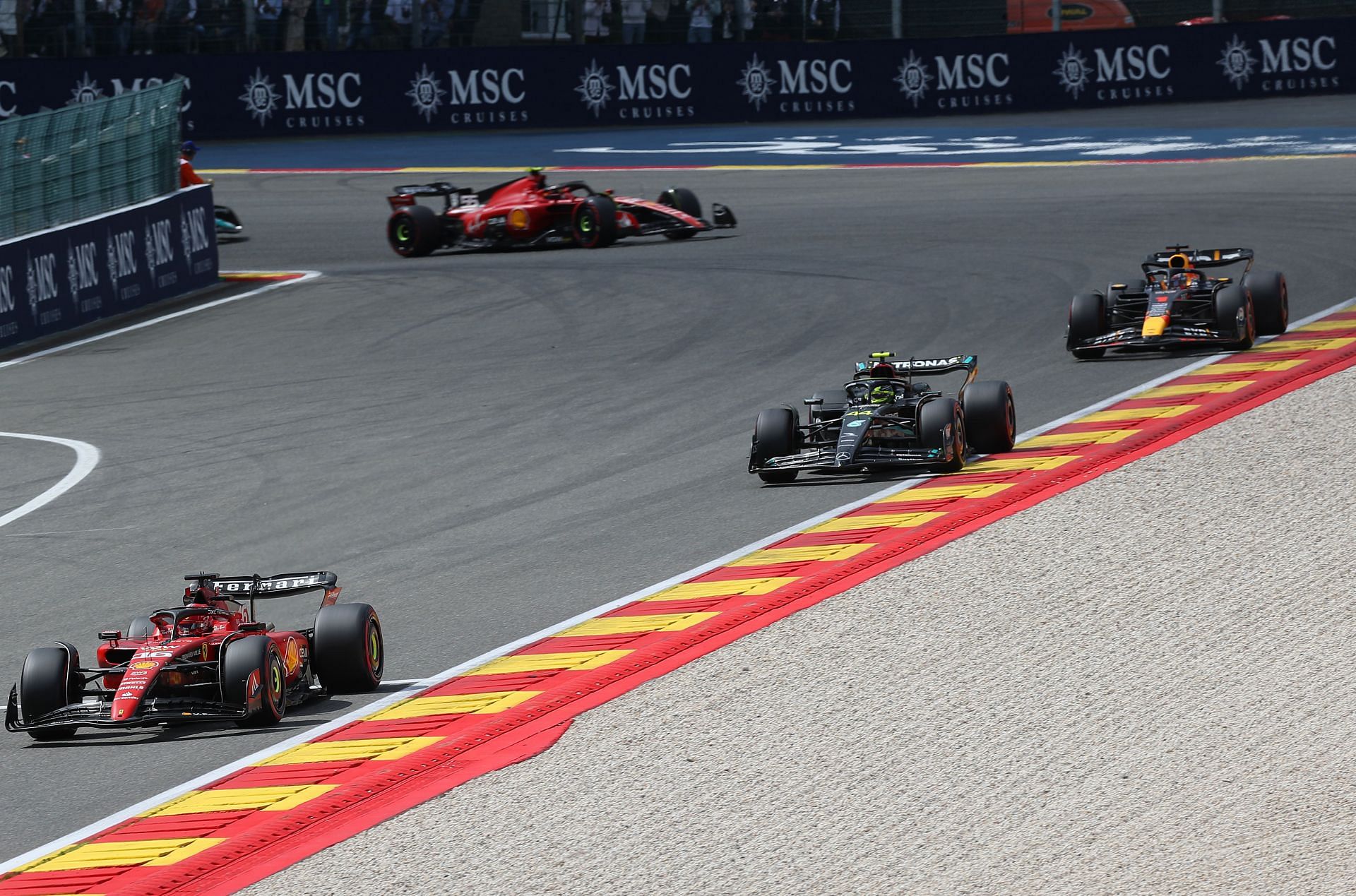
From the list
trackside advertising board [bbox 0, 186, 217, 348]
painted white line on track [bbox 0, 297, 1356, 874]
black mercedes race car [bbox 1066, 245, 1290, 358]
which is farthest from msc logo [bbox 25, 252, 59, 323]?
painted white line on track [bbox 0, 297, 1356, 874]

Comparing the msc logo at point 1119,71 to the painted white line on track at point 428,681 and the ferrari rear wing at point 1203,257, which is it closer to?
the ferrari rear wing at point 1203,257

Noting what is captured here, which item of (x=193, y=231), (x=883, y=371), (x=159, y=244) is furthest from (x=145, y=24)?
(x=883, y=371)

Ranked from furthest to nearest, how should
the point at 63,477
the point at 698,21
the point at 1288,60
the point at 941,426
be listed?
the point at 698,21, the point at 1288,60, the point at 63,477, the point at 941,426

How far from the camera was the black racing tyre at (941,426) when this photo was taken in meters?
13.5

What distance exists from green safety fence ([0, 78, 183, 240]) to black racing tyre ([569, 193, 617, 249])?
5.68 m

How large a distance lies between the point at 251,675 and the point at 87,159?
17862mm

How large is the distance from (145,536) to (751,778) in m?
6.88

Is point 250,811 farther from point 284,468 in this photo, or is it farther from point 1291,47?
point 1291,47

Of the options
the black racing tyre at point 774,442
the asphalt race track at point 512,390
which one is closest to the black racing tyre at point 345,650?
the asphalt race track at point 512,390

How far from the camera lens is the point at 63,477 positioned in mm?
15680

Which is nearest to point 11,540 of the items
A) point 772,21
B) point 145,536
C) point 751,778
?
point 145,536

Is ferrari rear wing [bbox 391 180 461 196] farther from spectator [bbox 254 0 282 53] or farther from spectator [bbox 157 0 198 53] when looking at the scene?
spectator [bbox 157 0 198 53]

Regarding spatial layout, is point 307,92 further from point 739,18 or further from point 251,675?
point 251,675

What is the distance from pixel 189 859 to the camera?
7.44m
